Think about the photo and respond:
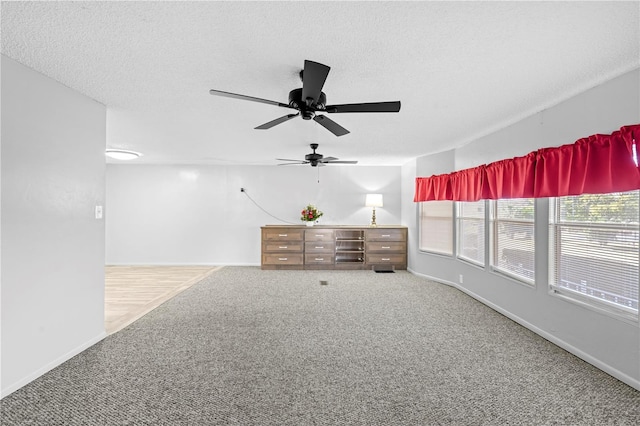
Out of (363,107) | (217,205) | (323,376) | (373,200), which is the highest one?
(363,107)

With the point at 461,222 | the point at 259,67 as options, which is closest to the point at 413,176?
the point at 461,222

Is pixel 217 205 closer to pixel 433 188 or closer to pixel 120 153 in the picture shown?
pixel 120 153

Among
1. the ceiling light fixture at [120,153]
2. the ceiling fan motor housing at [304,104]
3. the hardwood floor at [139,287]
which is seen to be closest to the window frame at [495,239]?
the ceiling fan motor housing at [304,104]

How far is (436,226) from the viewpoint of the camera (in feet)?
17.8

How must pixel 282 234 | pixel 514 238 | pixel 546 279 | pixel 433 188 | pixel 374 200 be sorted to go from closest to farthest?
pixel 546 279 → pixel 514 238 → pixel 433 188 → pixel 282 234 → pixel 374 200

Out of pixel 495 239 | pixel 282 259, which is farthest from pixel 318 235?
pixel 495 239

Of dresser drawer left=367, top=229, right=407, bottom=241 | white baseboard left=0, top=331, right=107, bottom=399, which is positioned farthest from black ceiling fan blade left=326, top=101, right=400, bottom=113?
dresser drawer left=367, top=229, right=407, bottom=241

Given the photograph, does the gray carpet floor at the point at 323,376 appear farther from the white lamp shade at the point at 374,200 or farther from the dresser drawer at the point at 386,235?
the white lamp shade at the point at 374,200

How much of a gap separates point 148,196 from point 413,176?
6.05 meters

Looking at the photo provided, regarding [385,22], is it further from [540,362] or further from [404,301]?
[404,301]

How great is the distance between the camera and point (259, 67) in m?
2.07

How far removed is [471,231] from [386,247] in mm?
2020

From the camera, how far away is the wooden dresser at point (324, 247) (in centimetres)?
615

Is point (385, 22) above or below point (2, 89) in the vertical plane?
above
